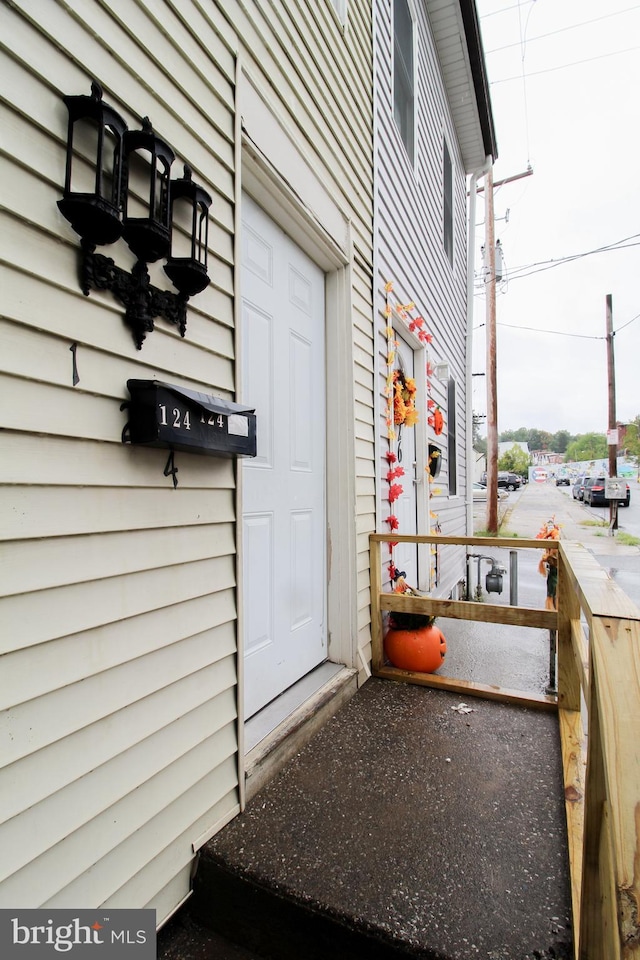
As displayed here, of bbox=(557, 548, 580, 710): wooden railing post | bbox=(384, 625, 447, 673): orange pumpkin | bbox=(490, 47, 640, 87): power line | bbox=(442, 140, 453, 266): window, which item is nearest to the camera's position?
bbox=(557, 548, 580, 710): wooden railing post

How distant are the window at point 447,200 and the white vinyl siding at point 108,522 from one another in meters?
4.54

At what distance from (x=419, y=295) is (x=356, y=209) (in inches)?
64.6

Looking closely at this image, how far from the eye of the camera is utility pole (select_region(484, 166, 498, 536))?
1091 cm

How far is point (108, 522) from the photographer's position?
1.07 meters

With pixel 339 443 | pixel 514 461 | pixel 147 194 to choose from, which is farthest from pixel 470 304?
pixel 514 461

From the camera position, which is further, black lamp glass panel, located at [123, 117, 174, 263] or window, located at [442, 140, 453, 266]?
window, located at [442, 140, 453, 266]

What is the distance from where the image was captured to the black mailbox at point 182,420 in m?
1.10

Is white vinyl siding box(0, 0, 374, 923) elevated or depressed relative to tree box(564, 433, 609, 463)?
depressed

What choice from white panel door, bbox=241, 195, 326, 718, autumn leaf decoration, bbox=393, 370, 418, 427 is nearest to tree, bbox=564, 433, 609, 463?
autumn leaf decoration, bbox=393, 370, 418, 427

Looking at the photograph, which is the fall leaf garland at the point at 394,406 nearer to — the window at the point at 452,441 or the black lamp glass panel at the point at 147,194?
the black lamp glass panel at the point at 147,194

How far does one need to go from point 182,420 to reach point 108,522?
1.01 feet

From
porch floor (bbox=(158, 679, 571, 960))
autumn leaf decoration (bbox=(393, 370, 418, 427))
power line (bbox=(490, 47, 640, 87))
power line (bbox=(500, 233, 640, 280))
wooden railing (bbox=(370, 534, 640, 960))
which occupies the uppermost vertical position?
power line (bbox=(490, 47, 640, 87))

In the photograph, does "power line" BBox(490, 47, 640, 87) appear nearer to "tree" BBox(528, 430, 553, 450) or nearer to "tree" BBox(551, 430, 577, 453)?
"tree" BBox(528, 430, 553, 450)

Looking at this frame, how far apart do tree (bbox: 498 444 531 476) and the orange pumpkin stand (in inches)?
2216
